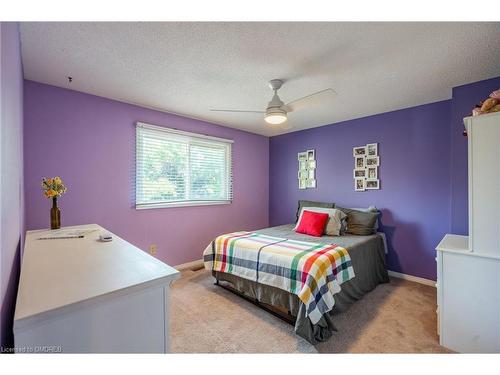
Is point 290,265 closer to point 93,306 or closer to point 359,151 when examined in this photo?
point 93,306


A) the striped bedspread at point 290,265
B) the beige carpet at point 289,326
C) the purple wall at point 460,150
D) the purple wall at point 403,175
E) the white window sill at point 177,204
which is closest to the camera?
the beige carpet at point 289,326

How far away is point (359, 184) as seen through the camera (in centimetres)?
345

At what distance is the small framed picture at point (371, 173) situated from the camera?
3.29 meters

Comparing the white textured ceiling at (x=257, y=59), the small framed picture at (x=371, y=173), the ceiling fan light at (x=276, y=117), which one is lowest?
the small framed picture at (x=371, y=173)

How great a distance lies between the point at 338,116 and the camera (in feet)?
11.1

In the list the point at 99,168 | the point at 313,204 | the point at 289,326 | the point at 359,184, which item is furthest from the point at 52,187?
the point at 359,184

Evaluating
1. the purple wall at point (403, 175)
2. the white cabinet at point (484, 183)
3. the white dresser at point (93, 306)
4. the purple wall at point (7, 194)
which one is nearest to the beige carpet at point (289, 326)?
the purple wall at point (403, 175)

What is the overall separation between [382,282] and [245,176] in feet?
8.73

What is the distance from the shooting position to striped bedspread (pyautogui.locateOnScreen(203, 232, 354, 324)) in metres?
1.81

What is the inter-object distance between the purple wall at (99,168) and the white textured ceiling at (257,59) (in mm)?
196

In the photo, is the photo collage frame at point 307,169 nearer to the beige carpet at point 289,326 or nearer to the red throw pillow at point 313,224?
the red throw pillow at point 313,224

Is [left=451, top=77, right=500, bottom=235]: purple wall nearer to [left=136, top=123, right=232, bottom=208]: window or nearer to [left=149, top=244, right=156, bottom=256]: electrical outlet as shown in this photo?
[left=136, top=123, right=232, bottom=208]: window
